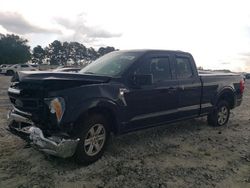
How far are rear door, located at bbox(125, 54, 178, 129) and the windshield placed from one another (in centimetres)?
22

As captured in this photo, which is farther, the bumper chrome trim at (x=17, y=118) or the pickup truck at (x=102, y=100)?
the bumper chrome trim at (x=17, y=118)

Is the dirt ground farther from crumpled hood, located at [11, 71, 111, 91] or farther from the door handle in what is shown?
crumpled hood, located at [11, 71, 111, 91]

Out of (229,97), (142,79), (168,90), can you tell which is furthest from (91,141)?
(229,97)

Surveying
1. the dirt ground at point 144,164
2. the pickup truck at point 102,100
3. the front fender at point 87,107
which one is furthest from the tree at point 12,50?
the front fender at point 87,107

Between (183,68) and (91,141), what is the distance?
2.93m

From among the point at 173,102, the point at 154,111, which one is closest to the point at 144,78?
the point at 154,111

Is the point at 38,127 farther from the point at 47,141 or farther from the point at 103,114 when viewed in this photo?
the point at 103,114

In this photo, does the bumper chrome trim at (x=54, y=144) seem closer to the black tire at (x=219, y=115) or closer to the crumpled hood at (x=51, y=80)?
the crumpled hood at (x=51, y=80)

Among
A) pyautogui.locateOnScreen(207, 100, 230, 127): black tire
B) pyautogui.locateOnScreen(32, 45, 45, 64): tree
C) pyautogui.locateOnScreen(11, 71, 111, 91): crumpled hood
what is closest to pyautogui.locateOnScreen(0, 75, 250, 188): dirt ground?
pyautogui.locateOnScreen(207, 100, 230, 127): black tire

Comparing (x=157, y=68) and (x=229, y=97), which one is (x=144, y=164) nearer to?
(x=157, y=68)

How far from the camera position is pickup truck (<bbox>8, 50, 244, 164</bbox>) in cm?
453

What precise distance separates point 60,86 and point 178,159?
2400 millimetres

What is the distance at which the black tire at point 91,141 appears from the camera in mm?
4730

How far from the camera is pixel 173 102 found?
639cm
